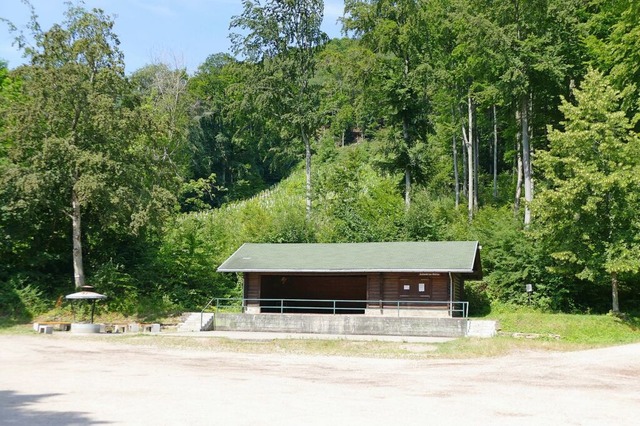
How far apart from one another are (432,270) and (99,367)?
16.6m

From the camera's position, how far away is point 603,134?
30.4 m

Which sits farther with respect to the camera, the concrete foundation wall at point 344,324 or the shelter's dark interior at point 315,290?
the shelter's dark interior at point 315,290

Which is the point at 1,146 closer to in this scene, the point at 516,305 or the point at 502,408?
the point at 516,305

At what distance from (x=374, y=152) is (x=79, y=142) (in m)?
19.4

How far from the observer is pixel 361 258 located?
3319 cm

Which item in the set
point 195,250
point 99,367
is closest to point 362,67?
point 195,250

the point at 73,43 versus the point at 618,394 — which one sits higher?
the point at 73,43

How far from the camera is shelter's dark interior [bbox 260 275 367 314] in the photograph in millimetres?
35938

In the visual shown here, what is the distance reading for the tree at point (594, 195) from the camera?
2897 centimetres

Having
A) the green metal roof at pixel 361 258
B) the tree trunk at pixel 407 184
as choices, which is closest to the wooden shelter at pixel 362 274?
the green metal roof at pixel 361 258

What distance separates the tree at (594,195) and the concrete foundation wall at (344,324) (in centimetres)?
656

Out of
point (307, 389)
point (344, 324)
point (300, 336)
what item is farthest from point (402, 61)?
point (307, 389)

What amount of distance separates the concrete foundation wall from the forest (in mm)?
5701

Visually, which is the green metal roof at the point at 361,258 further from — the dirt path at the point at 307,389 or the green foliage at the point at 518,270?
the dirt path at the point at 307,389
